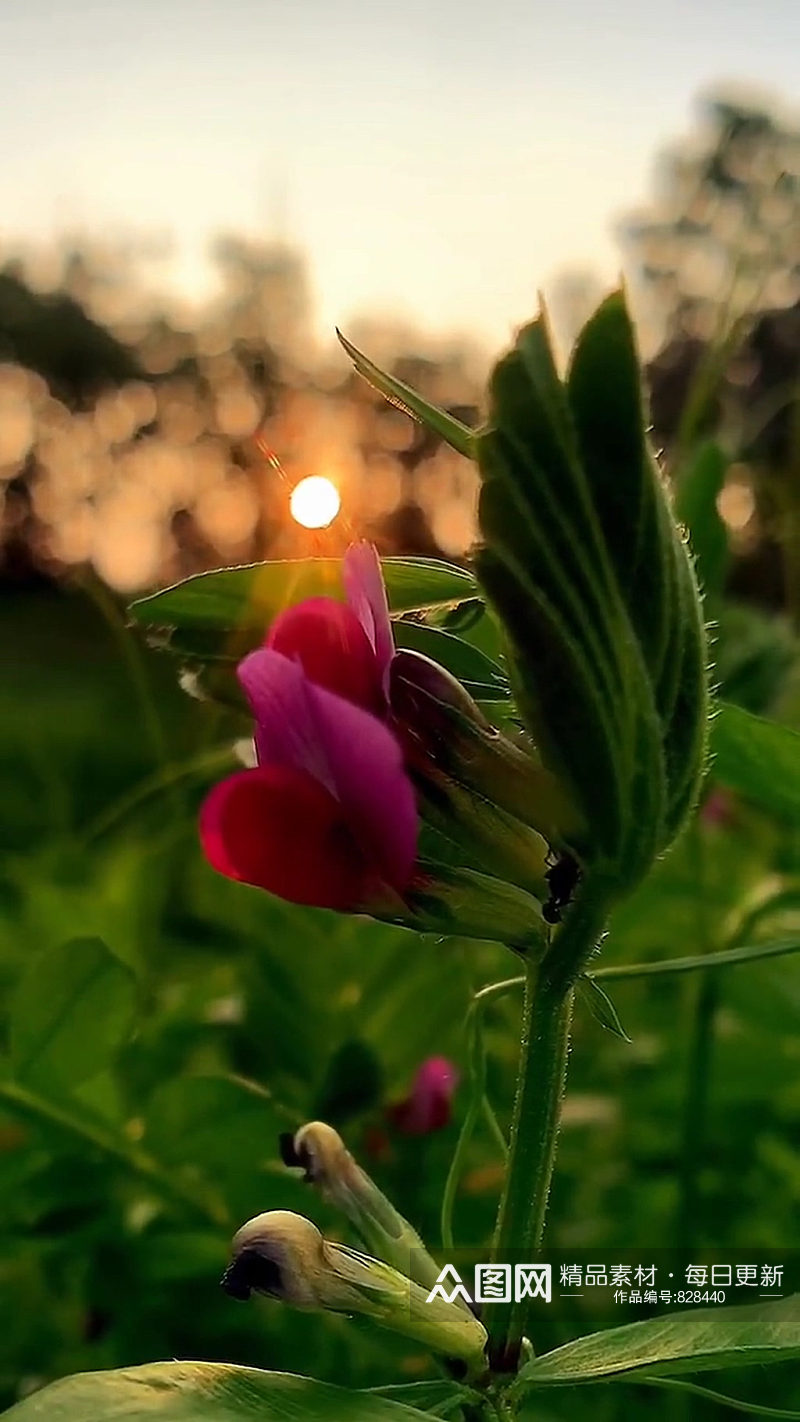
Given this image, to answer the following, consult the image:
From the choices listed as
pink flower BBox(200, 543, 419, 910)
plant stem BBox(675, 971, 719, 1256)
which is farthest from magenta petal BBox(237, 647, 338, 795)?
plant stem BBox(675, 971, 719, 1256)

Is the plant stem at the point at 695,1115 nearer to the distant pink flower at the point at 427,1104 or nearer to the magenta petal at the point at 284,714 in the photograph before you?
the distant pink flower at the point at 427,1104

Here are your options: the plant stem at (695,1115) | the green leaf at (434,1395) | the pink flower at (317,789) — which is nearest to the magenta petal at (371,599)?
the pink flower at (317,789)

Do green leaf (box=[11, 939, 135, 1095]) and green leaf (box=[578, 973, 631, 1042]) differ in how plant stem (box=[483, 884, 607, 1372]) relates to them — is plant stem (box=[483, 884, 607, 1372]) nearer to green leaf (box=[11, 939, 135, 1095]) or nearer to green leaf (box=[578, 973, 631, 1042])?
green leaf (box=[578, 973, 631, 1042])

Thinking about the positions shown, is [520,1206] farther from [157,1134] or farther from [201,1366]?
[157,1134]

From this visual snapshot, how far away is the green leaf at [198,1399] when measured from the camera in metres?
0.18

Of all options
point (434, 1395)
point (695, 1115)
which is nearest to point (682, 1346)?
point (434, 1395)

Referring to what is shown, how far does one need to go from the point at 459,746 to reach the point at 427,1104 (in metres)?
0.35

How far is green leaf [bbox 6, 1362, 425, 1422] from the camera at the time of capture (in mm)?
182

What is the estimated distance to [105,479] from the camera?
101 cm

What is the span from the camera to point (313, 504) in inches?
10.5

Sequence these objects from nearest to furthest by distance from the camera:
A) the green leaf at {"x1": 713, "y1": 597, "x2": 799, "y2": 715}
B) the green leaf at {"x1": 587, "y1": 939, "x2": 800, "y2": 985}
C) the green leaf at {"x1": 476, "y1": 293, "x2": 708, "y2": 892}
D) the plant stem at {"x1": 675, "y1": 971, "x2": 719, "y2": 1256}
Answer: the green leaf at {"x1": 476, "y1": 293, "x2": 708, "y2": 892}
the green leaf at {"x1": 587, "y1": 939, "x2": 800, "y2": 985}
the plant stem at {"x1": 675, "y1": 971, "x2": 719, "y2": 1256}
the green leaf at {"x1": 713, "y1": 597, "x2": 799, "y2": 715}

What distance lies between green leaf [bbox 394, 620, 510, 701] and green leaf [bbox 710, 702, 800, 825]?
0.07 meters

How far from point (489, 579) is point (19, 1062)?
11.2 inches

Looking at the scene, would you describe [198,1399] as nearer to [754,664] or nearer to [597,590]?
[597,590]
